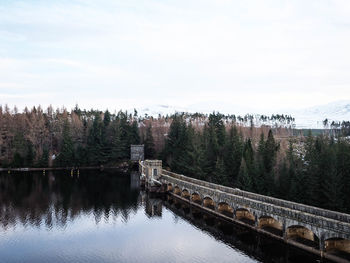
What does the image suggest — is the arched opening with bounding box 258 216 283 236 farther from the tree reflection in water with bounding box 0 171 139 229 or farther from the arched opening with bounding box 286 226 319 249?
the tree reflection in water with bounding box 0 171 139 229

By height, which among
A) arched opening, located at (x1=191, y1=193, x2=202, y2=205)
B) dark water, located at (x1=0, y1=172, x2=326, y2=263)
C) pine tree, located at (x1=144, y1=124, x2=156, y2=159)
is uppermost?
pine tree, located at (x1=144, y1=124, x2=156, y2=159)

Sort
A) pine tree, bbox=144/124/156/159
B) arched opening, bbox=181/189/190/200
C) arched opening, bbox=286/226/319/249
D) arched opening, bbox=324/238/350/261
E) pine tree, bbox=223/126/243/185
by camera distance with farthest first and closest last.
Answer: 1. pine tree, bbox=144/124/156/159
2. pine tree, bbox=223/126/243/185
3. arched opening, bbox=181/189/190/200
4. arched opening, bbox=286/226/319/249
5. arched opening, bbox=324/238/350/261

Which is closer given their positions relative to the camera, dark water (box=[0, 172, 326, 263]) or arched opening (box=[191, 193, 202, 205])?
dark water (box=[0, 172, 326, 263])

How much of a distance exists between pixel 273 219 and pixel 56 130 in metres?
109

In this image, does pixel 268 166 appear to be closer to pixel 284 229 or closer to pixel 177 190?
pixel 177 190

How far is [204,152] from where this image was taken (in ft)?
272

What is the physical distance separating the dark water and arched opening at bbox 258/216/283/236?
59.0 inches

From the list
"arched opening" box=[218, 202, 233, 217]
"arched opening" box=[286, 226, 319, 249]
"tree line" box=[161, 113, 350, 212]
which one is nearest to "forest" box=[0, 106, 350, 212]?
"tree line" box=[161, 113, 350, 212]

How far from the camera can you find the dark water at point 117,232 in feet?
129

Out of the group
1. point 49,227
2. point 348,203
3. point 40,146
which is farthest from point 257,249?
point 40,146

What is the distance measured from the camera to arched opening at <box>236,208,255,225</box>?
157 feet

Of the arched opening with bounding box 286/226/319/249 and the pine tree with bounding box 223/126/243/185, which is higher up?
the pine tree with bounding box 223/126/243/185

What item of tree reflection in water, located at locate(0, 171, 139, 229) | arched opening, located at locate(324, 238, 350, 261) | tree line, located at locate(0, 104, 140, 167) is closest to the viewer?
arched opening, located at locate(324, 238, 350, 261)

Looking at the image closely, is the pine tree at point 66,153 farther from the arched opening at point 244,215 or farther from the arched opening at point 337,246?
the arched opening at point 337,246
